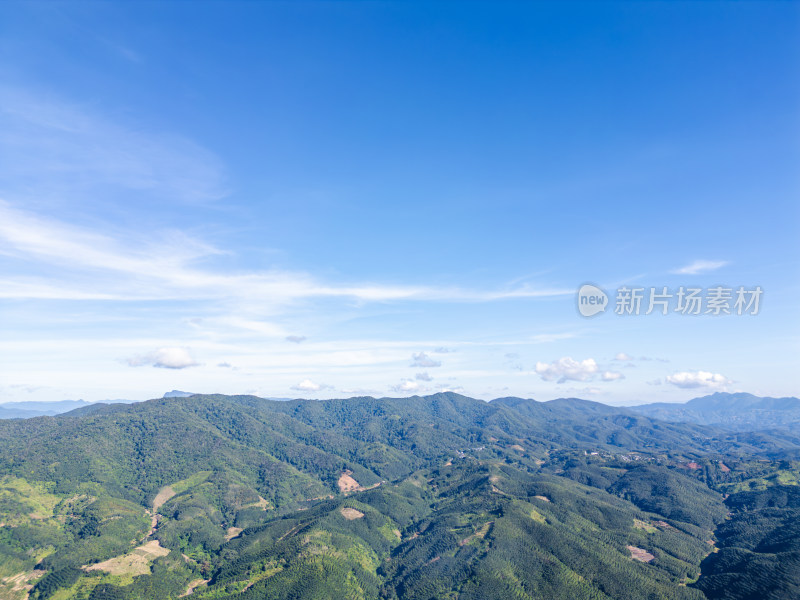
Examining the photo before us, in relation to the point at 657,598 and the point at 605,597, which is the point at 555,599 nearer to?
the point at 605,597

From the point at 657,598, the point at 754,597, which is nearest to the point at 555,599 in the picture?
the point at 657,598

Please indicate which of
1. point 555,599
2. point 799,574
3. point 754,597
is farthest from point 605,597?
point 799,574

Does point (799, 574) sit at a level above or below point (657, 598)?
above

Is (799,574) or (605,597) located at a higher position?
(799,574)

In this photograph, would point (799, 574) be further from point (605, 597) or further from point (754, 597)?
point (605, 597)

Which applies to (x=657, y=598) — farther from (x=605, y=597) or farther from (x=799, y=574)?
(x=799, y=574)

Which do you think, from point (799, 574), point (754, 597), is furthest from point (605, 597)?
point (799, 574)

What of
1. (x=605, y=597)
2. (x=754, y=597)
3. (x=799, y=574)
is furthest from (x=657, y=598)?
(x=799, y=574)
